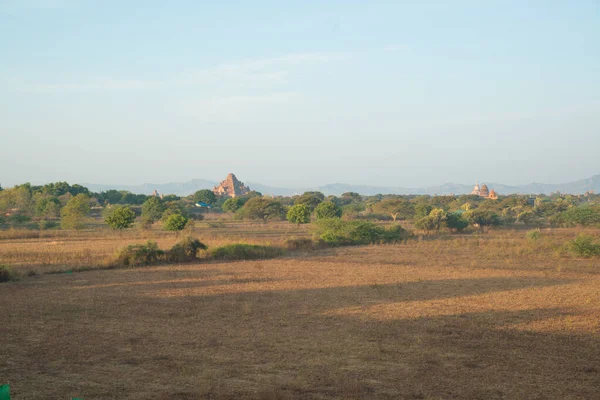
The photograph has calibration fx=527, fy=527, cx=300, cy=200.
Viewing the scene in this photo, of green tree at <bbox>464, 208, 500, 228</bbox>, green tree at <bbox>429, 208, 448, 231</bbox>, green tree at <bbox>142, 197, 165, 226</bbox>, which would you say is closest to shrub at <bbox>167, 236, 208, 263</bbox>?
green tree at <bbox>429, 208, 448, 231</bbox>

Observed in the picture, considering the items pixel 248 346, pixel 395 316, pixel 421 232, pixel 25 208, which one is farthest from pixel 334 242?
pixel 25 208

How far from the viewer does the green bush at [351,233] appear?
30.5 meters

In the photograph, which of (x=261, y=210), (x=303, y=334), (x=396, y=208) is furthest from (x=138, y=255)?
(x=396, y=208)

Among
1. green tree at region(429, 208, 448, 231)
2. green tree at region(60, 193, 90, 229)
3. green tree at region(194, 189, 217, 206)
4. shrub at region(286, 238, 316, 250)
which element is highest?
green tree at region(194, 189, 217, 206)

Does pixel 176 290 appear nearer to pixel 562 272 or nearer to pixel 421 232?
pixel 562 272

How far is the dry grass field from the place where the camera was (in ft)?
23.2

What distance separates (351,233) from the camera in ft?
103

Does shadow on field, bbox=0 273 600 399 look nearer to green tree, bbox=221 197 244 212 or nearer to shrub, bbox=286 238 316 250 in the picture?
shrub, bbox=286 238 316 250

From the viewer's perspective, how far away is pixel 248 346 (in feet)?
29.9

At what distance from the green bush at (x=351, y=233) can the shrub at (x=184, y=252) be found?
28.9 feet

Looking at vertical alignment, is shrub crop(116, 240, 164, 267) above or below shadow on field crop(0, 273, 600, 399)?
above

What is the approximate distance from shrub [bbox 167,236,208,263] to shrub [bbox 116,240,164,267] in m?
0.62

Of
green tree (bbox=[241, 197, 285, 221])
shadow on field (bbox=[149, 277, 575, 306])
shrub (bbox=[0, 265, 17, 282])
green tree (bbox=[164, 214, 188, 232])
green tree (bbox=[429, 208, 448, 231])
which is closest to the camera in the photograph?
shadow on field (bbox=[149, 277, 575, 306])

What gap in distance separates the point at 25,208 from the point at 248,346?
55.3m
